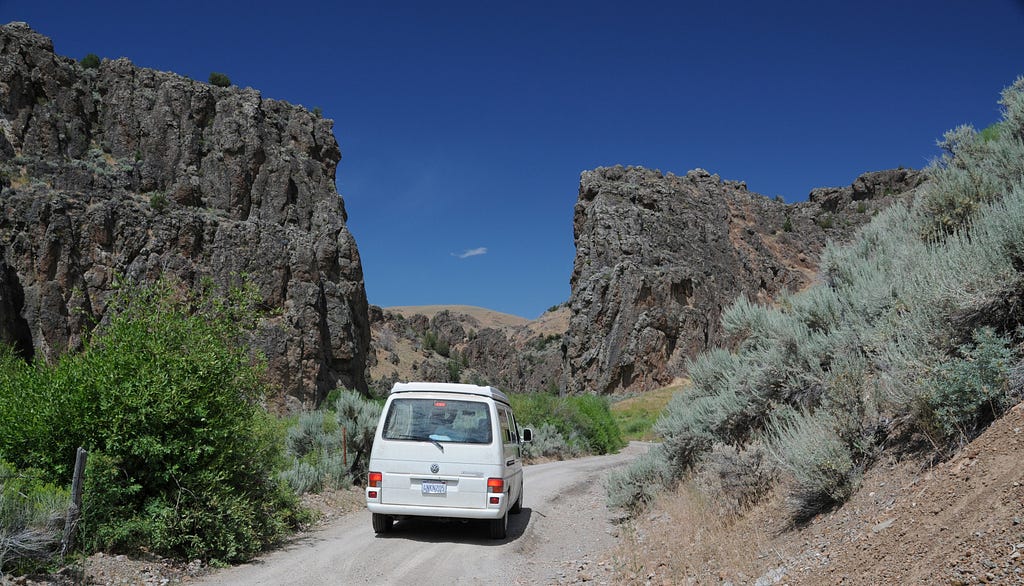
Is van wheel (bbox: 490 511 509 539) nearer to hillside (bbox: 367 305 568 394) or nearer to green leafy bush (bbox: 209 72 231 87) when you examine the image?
green leafy bush (bbox: 209 72 231 87)

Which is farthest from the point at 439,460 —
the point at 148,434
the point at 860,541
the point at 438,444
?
the point at 860,541

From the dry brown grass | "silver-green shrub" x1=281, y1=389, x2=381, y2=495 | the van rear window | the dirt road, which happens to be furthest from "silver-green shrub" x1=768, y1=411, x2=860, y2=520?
"silver-green shrub" x1=281, y1=389, x2=381, y2=495

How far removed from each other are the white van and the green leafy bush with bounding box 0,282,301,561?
174 centimetres

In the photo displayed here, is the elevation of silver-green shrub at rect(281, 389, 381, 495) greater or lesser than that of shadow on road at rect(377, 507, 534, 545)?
greater

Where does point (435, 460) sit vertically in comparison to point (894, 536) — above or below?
above

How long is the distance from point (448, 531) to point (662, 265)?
5499 cm

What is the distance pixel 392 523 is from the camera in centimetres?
995

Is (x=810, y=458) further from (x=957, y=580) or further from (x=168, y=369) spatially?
(x=168, y=369)

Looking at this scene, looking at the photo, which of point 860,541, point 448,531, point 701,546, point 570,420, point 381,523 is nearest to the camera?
point 860,541

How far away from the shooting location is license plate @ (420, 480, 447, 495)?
8945 millimetres

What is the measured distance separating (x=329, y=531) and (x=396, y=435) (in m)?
2.24

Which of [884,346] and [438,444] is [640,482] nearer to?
[438,444]

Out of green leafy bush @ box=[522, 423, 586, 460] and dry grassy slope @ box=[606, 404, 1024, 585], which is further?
green leafy bush @ box=[522, 423, 586, 460]

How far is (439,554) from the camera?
845 centimetres
